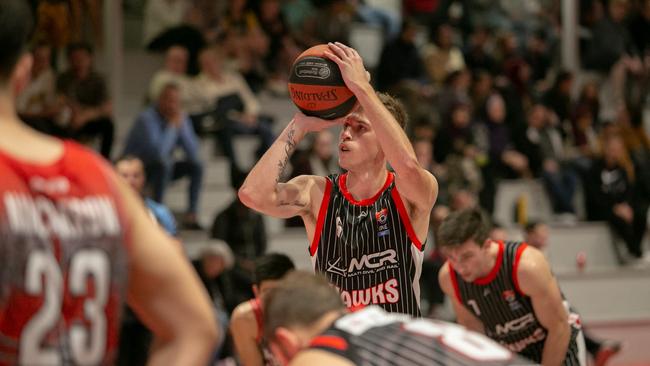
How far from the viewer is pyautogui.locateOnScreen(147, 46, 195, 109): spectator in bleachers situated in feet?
36.6

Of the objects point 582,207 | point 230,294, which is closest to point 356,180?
point 230,294

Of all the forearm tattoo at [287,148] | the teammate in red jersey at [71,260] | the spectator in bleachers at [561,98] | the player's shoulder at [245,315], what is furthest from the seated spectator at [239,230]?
the teammate in red jersey at [71,260]

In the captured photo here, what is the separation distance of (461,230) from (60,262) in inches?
152

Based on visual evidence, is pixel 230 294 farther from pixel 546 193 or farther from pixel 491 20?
pixel 491 20

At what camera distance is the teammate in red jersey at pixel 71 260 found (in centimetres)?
217

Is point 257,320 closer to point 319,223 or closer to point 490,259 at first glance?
point 319,223

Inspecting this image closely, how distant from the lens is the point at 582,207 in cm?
1333

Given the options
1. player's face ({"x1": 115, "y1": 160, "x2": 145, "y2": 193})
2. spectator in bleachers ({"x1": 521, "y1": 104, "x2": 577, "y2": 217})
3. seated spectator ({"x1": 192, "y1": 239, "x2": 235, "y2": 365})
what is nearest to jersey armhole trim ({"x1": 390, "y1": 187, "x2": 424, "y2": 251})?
player's face ({"x1": 115, "y1": 160, "x2": 145, "y2": 193})

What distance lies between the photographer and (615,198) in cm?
1284

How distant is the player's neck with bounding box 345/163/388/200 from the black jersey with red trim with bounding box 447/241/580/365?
140 centimetres

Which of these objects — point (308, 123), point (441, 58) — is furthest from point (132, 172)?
point (441, 58)

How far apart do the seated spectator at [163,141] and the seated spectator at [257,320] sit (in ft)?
13.9

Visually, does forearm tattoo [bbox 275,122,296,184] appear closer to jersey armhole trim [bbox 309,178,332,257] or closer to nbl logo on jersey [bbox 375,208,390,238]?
jersey armhole trim [bbox 309,178,332,257]

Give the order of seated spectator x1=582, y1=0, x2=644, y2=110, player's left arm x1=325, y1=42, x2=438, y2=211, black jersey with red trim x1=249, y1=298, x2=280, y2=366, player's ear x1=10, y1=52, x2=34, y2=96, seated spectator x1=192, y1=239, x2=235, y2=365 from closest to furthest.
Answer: player's ear x1=10, y1=52, x2=34, y2=96, player's left arm x1=325, y1=42, x2=438, y2=211, black jersey with red trim x1=249, y1=298, x2=280, y2=366, seated spectator x1=192, y1=239, x2=235, y2=365, seated spectator x1=582, y1=0, x2=644, y2=110
